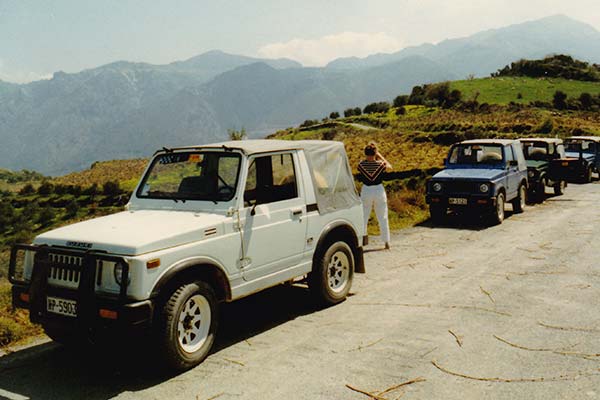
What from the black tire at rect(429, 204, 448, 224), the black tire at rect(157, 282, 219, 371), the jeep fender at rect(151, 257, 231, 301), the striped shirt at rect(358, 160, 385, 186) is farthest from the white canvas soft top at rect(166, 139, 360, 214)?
the black tire at rect(429, 204, 448, 224)

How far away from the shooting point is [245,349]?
18.6ft

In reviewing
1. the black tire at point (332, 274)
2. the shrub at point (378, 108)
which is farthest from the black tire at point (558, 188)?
the shrub at point (378, 108)

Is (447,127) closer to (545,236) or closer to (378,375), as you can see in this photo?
(545,236)

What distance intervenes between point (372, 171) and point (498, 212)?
492 centimetres

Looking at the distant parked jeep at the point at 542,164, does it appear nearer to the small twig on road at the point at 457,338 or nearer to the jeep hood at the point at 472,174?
the jeep hood at the point at 472,174

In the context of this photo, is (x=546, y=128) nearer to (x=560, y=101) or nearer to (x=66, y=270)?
(x=560, y=101)

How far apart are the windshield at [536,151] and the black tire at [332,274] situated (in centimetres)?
1387

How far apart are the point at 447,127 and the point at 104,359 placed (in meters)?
58.2

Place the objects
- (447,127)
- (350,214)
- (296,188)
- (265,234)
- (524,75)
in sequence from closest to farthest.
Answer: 1. (265,234)
2. (296,188)
3. (350,214)
4. (447,127)
5. (524,75)

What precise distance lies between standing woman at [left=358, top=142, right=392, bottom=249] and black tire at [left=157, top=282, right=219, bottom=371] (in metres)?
5.59

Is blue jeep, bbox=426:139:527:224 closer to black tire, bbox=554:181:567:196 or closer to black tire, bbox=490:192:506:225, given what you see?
black tire, bbox=490:192:506:225

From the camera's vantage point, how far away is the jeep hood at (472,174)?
13352mm

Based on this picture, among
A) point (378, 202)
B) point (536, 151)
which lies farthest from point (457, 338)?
point (536, 151)

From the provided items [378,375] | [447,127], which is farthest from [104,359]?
[447,127]
